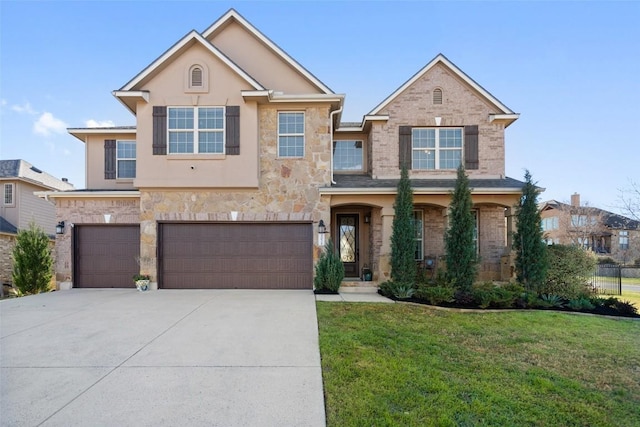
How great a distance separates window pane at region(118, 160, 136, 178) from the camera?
480 inches

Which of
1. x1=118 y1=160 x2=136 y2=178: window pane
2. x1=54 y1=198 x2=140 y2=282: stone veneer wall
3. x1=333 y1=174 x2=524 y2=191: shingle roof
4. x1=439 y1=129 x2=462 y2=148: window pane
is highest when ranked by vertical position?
x1=439 y1=129 x2=462 y2=148: window pane

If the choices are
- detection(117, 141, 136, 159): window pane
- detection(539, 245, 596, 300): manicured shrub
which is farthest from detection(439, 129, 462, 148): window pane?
detection(117, 141, 136, 159): window pane

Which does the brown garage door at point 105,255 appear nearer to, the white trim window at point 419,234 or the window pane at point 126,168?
the window pane at point 126,168

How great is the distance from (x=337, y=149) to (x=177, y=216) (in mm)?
6615

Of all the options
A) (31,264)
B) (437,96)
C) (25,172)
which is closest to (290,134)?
(437,96)

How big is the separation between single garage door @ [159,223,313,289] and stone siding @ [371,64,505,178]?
4.10 m

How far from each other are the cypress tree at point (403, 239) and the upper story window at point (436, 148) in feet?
7.86

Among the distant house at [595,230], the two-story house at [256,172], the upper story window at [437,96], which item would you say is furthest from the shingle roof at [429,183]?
the distant house at [595,230]

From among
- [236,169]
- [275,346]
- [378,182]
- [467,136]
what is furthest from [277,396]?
[467,136]

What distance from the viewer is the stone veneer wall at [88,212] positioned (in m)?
10.9

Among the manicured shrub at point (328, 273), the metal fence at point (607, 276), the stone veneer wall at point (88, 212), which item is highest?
the stone veneer wall at point (88, 212)

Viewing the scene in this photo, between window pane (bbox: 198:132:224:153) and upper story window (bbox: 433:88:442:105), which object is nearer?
window pane (bbox: 198:132:224:153)

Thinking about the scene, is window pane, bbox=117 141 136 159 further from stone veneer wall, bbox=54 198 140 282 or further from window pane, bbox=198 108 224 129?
window pane, bbox=198 108 224 129

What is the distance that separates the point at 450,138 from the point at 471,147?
2.68 ft
